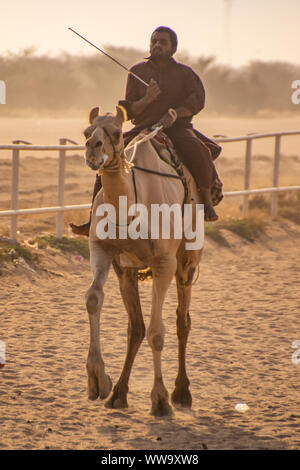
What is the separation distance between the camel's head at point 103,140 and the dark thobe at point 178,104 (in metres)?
1.35

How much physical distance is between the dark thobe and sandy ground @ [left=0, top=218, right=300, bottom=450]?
1.75m

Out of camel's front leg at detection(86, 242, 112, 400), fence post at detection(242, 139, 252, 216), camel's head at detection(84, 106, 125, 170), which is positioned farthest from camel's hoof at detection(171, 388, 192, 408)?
fence post at detection(242, 139, 252, 216)

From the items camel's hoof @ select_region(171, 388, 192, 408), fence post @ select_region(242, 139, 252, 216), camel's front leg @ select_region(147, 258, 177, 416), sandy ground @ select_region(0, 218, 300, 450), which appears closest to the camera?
sandy ground @ select_region(0, 218, 300, 450)

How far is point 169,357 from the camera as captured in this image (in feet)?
25.3

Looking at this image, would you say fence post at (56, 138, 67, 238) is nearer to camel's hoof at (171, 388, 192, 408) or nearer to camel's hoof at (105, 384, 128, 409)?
camel's hoof at (171, 388, 192, 408)

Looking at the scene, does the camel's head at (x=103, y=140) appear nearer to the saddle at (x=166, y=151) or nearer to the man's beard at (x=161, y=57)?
the saddle at (x=166, y=151)

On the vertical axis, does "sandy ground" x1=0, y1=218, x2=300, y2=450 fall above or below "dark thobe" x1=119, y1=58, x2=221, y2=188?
below

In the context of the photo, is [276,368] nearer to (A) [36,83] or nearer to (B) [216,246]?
(B) [216,246]

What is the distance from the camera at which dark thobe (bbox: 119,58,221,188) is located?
6812 mm

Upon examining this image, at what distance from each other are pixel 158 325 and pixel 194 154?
5.09ft

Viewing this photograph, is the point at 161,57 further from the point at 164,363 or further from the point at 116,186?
the point at 164,363

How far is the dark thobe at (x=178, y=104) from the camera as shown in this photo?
6812 millimetres

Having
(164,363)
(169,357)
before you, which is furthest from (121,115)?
(169,357)

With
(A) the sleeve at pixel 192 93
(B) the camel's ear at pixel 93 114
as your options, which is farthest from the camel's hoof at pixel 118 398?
(A) the sleeve at pixel 192 93
